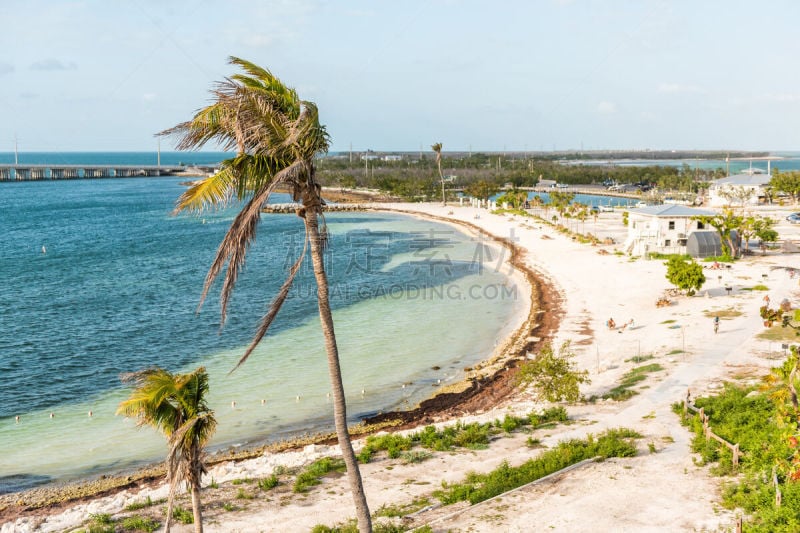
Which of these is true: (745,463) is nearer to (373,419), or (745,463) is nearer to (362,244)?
(373,419)

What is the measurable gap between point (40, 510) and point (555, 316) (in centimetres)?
2635

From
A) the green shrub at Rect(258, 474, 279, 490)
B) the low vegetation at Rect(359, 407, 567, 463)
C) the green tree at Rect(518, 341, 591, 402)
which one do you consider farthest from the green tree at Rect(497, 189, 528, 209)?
the green shrub at Rect(258, 474, 279, 490)

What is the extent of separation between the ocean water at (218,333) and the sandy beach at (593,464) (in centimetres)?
361

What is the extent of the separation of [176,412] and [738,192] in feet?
294

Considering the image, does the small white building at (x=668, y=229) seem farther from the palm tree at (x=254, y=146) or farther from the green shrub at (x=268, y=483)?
the palm tree at (x=254, y=146)

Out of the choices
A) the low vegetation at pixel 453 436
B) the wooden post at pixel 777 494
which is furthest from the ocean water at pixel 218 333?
the wooden post at pixel 777 494

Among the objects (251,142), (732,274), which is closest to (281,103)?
(251,142)

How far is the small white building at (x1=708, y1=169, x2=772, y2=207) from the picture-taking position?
86.3 meters

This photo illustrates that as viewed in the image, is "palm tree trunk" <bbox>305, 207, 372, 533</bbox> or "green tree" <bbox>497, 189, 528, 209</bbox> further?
"green tree" <bbox>497, 189, 528, 209</bbox>

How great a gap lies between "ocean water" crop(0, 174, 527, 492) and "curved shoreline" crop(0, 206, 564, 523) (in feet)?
3.03

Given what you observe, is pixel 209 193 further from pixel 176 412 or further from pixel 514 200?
pixel 514 200

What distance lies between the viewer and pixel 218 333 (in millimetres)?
32750

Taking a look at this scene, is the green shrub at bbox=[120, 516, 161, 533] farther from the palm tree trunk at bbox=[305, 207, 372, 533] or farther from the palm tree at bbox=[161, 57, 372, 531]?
the palm tree at bbox=[161, 57, 372, 531]

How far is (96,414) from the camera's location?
24469 millimetres
